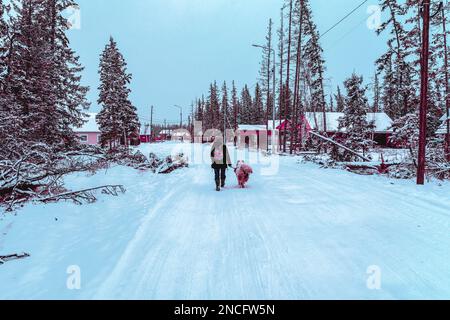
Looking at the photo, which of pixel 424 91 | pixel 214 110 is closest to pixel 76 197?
pixel 424 91

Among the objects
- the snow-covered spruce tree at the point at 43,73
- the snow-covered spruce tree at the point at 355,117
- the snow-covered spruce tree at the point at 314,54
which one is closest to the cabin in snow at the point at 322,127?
the snow-covered spruce tree at the point at 314,54

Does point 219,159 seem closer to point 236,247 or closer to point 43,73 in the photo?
point 236,247

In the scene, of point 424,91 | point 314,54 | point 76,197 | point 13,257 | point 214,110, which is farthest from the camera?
point 214,110

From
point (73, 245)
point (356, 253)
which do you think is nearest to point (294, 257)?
point (356, 253)

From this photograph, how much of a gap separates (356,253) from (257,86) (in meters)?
73.3

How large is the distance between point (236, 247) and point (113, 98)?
Result: 116 feet

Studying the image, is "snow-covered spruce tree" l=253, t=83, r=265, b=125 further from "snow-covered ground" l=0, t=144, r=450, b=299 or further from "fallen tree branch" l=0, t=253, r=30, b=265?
"fallen tree branch" l=0, t=253, r=30, b=265

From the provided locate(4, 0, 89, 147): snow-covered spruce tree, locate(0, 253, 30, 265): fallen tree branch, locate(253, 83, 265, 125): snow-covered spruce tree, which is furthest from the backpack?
locate(253, 83, 265, 125): snow-covered spruce tree

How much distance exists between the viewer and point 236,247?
455 centimetres

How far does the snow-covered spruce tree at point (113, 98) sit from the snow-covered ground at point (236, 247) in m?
29.8

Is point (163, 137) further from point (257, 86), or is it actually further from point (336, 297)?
point (336, 297)

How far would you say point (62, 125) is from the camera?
838 inches

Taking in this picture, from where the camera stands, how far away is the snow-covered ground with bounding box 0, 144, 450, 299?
10.8ft

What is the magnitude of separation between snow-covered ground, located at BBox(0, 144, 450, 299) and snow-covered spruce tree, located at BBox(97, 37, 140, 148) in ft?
97.7
